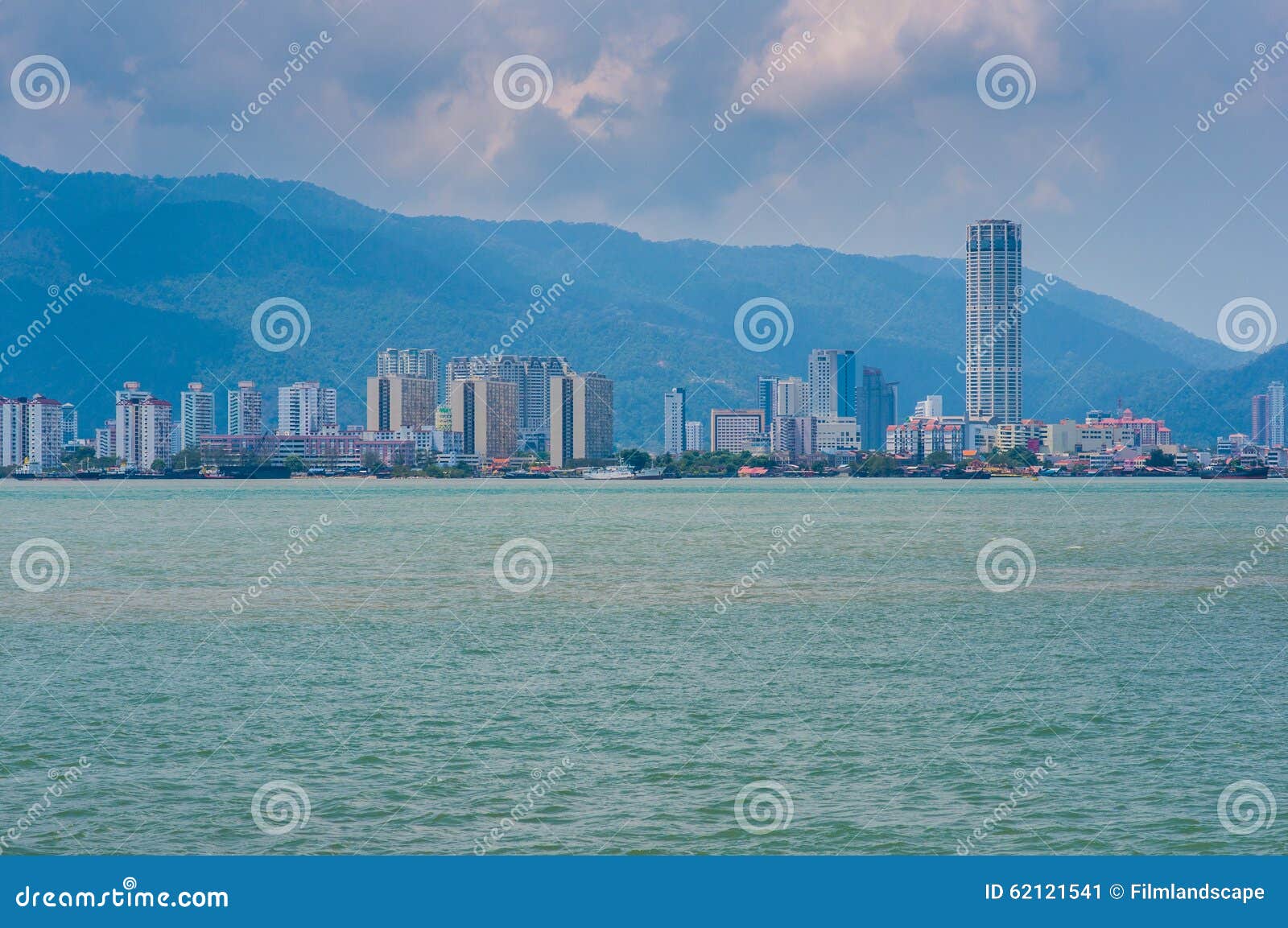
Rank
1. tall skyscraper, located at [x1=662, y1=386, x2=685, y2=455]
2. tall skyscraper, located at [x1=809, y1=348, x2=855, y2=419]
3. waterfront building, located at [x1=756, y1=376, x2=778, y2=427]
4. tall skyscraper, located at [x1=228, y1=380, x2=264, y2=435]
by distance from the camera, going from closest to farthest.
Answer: tall skyscraper, located at [x1=228, y1=380, x2=264, y2=435]
tall skyscraper, located at [x1=662, y1=386, x2=685, y2=455]
tall skyscraper, located at [x1=809, y1=348, x2=855, y2=419]
waterfront building, located at [x1=756, y1=376, x2=778, y2=427]

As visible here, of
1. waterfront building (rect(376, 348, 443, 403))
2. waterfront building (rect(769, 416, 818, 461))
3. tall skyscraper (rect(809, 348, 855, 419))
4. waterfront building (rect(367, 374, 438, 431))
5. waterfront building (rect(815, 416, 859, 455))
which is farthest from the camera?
tall skyscraper (rect(809, 348, 855, 419))

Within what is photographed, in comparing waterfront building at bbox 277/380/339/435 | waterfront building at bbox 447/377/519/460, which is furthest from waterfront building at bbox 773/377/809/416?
waterfront building at bbox 277/380/339/435

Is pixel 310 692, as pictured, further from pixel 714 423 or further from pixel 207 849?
pixel 714 423

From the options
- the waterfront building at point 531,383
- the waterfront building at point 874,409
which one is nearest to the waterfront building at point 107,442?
the waterfront building at point 531,383

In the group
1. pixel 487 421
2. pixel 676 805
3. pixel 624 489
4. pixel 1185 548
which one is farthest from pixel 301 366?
pixel 676 805

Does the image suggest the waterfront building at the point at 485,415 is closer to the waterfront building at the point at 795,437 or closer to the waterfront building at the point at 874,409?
the waterfront building at the point at 795,437

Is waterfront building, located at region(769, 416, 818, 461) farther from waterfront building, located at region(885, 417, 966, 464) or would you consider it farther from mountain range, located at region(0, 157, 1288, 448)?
mountain range, located at region(0, 157, 1288, 448)

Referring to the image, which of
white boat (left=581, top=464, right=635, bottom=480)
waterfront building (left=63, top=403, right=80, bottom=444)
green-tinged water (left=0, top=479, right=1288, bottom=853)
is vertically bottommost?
green-tinged water (left=0, top=479, right=1288, bottom=853)
